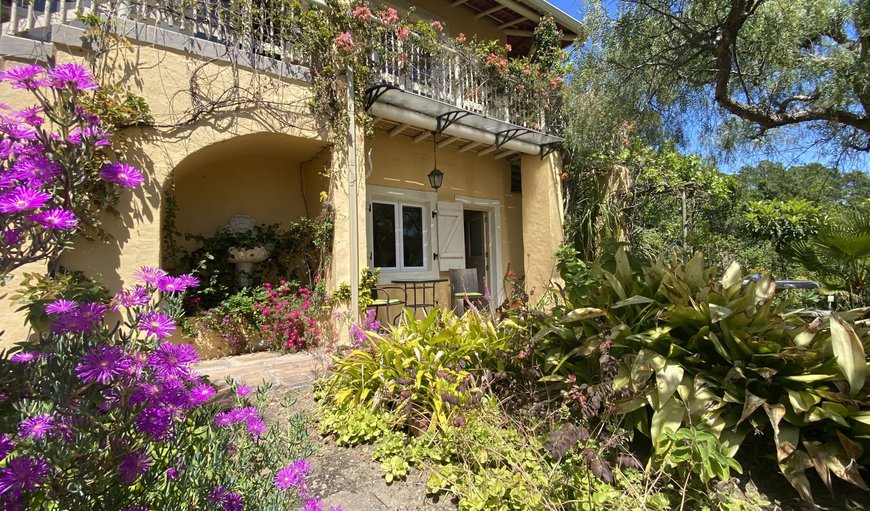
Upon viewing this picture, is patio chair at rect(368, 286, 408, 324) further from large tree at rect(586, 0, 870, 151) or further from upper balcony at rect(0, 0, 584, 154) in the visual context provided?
large tree at rect(586, 0, 870, 151)

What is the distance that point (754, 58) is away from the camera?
3.86 meters

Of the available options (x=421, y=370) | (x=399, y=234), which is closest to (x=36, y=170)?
(x=421, y=370)

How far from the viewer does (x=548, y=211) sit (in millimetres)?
7434

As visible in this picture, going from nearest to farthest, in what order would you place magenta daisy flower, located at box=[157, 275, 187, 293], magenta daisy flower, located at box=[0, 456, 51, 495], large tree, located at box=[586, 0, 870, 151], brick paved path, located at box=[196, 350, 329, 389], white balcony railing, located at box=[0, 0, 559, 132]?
magenta daisy flower, located at box=[0, 456, 51, 495]
magenta daisy flower, located at box=[157, 275, 187, 293]
large tree, located at box=[586, 0, 870, 151]
brick paved path, located at box=[196, 350, 329, 389]
white balcony railing, located at box=[0, 0, 559, 132]

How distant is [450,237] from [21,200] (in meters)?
6.67

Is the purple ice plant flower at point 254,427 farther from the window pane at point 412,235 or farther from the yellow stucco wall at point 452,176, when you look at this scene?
the window pane at point 412,235

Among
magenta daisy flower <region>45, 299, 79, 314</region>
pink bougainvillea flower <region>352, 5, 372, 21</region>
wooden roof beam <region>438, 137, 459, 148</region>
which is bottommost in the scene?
magenta daisy flower <region>45, 299, 79, 314</region>

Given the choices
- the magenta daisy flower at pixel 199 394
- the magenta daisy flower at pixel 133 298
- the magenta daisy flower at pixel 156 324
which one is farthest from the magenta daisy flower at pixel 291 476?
the magenta daisy flower at pixel 133 298

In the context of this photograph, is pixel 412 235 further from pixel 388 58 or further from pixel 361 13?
pixel 361 13

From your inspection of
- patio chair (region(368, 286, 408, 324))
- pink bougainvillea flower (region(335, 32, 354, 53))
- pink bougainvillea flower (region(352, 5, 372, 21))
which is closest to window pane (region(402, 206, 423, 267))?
patio chair (region(368, 286, 408, 324))

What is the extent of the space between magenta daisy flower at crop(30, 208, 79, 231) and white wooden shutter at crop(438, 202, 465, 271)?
6.36 metres

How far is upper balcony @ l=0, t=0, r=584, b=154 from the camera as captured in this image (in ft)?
13.1

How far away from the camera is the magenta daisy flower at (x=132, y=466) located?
1038 millimetres

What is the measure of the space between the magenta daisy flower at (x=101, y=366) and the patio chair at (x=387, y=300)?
14.1 ft
